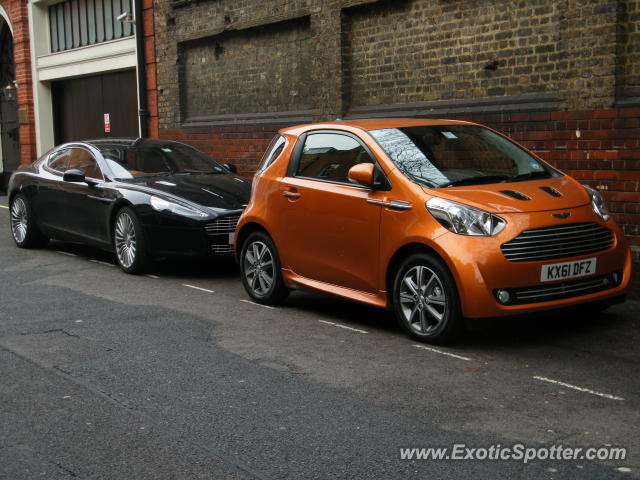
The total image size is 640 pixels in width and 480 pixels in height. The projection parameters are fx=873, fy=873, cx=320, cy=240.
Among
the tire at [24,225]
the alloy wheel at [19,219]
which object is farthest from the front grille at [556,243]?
the alloy wheel at [19,219]

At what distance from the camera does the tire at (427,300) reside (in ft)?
20.9

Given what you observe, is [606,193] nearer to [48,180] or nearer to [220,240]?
[220,240]

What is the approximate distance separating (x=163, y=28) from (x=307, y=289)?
11.0 meters

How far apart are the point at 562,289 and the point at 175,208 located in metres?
4.91

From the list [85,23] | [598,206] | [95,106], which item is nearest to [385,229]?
[598,206]

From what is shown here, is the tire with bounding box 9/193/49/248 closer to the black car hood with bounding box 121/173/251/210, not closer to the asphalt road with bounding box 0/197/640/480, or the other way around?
the black car hood with bounding box 121/173/251/210

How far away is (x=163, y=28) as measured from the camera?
17219 mm

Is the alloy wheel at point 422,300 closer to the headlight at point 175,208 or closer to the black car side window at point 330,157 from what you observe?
the black car side window at point 330,157

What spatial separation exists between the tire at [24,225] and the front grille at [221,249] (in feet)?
12.6

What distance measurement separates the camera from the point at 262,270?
834 cm

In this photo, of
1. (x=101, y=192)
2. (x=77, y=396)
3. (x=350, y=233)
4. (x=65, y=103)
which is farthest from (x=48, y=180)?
(x=65, y=103)

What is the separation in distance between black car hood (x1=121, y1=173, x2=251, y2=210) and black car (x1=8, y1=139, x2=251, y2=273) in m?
0.01

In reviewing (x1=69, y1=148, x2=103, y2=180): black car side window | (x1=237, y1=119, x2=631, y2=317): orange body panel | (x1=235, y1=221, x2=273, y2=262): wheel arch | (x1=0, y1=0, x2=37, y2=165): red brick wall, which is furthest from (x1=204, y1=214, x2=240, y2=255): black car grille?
(x1=0, y1=0, x2=37, y2=165): red brick wall

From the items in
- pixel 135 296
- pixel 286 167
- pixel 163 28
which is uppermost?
pixel 163 28
